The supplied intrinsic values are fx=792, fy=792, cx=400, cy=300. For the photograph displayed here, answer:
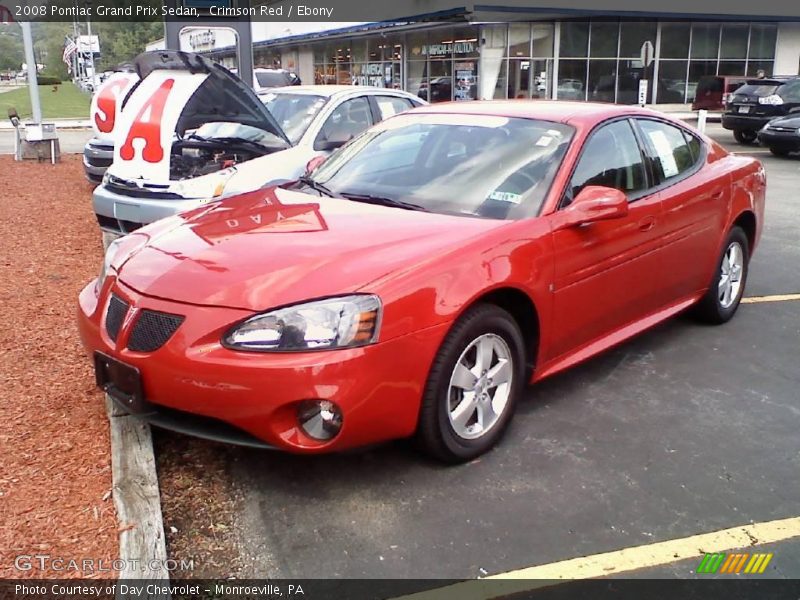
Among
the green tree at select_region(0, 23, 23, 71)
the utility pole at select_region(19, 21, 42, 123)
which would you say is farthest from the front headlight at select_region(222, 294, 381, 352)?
the green tree at select_region(0, 23, 23, 71)

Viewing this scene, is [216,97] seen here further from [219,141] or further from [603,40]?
[603,40]

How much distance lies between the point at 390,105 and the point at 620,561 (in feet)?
21.7

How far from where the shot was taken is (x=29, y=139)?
14.4 m

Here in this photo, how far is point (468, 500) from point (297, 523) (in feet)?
2.37

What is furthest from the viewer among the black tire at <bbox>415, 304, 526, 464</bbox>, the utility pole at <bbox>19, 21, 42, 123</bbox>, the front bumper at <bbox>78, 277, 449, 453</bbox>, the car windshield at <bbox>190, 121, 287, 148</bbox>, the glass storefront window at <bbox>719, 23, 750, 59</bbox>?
the glass storefront window at <bbox>719, 23, 750, 59</bbox>

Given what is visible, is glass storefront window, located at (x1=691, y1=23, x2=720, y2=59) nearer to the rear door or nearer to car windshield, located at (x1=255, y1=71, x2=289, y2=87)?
car windshield, located at (x1=255, y1=71, x2=289, y2=87)

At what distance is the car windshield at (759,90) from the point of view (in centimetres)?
1869

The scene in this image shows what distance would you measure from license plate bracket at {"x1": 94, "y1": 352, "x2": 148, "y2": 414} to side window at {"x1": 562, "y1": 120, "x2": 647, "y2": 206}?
2.25 metres

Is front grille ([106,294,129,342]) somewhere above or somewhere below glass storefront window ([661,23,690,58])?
below

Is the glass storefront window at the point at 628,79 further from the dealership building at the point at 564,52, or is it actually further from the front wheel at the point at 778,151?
the front wheel at the point at 778,151

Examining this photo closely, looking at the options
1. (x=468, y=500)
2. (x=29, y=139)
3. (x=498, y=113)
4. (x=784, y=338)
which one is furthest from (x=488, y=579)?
(x=29, y=139)

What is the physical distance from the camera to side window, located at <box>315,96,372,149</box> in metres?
7.99

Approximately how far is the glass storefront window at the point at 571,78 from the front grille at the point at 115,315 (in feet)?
98.4

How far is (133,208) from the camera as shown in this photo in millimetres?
Answer: 6770
